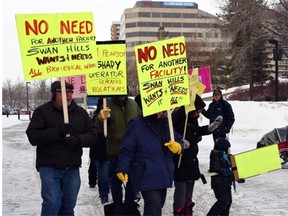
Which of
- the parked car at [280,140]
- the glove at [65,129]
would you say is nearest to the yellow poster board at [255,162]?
the glove at [65,129]

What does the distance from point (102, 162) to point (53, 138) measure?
261cm

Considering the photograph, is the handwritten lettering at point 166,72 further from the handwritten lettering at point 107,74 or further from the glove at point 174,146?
the handwritten lettering at point 107,74

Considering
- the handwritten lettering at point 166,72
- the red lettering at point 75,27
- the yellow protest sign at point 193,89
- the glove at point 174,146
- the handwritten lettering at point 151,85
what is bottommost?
the glove at point 174,146

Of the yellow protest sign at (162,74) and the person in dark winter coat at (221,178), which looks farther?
the person in dark winter coat at (221,178)

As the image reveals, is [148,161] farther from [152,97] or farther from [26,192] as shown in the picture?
[26,192]

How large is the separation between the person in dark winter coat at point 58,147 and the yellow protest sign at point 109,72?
1.73m

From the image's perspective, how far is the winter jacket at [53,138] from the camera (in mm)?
4602

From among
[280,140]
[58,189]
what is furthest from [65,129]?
[280,140]

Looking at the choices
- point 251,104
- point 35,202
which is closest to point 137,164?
point 35,202

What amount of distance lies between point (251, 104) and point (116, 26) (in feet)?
508

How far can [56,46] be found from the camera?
16.3ft

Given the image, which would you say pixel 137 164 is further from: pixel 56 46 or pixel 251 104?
pixel 251 104

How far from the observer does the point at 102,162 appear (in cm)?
711

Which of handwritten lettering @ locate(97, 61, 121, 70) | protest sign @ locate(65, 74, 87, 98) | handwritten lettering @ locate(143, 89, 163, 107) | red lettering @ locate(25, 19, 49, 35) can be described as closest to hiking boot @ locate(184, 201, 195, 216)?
handwritten lettering @ locate(143, 89, 163, 107)
